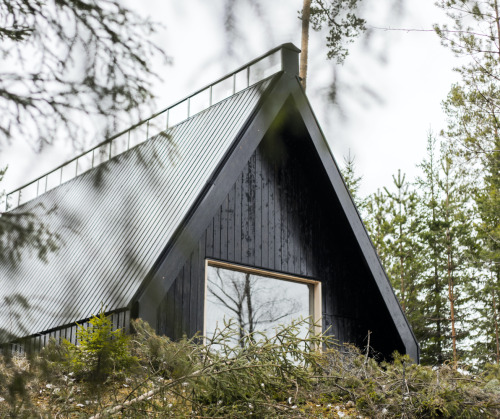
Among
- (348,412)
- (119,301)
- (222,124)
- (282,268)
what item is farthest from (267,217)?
(348,412)

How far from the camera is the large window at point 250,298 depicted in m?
7.81

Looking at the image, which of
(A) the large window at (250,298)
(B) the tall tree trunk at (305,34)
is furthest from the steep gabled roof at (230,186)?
(B) the tall tree trunk at (305,34)

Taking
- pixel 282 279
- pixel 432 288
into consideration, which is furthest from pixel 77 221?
pixel 432 288

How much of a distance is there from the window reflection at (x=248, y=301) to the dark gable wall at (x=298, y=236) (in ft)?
0.70

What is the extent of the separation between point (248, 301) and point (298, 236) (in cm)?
145

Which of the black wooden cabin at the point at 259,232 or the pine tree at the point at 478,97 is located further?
the pine tree at the point at 478,97

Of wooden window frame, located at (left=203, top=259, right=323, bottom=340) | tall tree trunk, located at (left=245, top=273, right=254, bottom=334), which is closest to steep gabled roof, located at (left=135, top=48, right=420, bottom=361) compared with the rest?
wooden window frame, located at (left=203, top=259, right=323, bottom=340)

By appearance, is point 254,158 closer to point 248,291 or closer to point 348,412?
point 248,291

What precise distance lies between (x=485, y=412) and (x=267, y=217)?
448cm

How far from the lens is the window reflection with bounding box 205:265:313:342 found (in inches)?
307

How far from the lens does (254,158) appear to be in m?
8.76

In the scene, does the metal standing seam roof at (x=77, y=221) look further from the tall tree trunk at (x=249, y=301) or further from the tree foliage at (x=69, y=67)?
the tall tree trunk at (x=249, y=301)

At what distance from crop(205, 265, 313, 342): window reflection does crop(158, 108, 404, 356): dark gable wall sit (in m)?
0.21

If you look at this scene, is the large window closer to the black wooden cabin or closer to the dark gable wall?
the black wooden cabin
